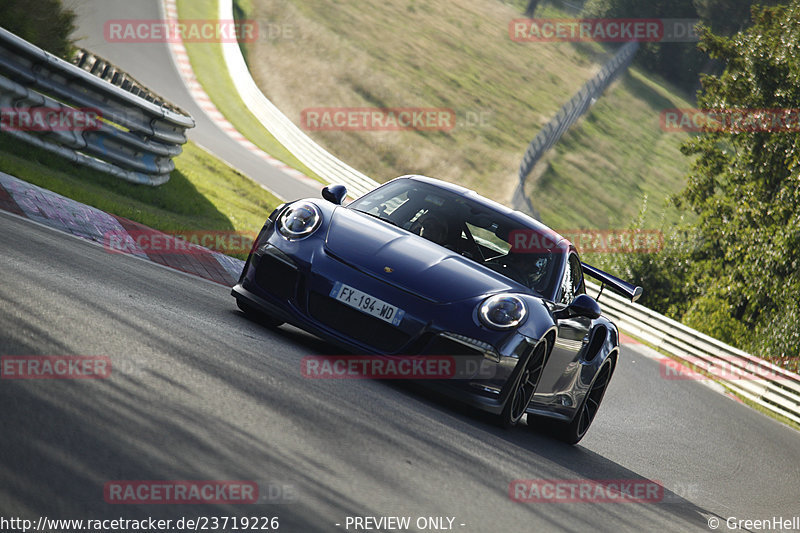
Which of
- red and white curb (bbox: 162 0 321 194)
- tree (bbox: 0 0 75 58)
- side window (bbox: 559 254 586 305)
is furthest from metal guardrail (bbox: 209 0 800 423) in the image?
tree (bbox: 0 0 75 58)

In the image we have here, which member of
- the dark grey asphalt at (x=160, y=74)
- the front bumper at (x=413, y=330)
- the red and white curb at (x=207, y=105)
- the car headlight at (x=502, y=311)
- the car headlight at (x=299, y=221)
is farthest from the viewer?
the red and white curb at (x=207, y=105)

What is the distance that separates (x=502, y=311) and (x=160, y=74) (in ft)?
84.0

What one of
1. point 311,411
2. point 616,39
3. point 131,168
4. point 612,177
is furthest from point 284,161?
point 616,39

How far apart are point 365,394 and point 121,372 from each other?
5.20ft

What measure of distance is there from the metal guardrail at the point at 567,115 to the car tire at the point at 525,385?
27690mm

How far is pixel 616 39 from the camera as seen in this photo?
82562 millimetres

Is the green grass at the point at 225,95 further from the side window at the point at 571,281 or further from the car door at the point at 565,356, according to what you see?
the car door at the point at 565,356

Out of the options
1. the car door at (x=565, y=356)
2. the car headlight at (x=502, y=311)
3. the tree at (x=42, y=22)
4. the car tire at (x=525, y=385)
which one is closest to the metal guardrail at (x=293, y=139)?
the tree at (x=42, y=22)

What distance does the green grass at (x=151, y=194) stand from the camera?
9656mm

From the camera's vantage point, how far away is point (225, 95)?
31359 mm

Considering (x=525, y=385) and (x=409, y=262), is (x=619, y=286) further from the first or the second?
(x=409, y=262)

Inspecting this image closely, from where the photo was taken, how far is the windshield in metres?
7.02

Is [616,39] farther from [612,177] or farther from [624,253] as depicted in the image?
[624,253]

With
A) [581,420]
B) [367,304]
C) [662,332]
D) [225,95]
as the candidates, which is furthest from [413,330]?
[225,95]
